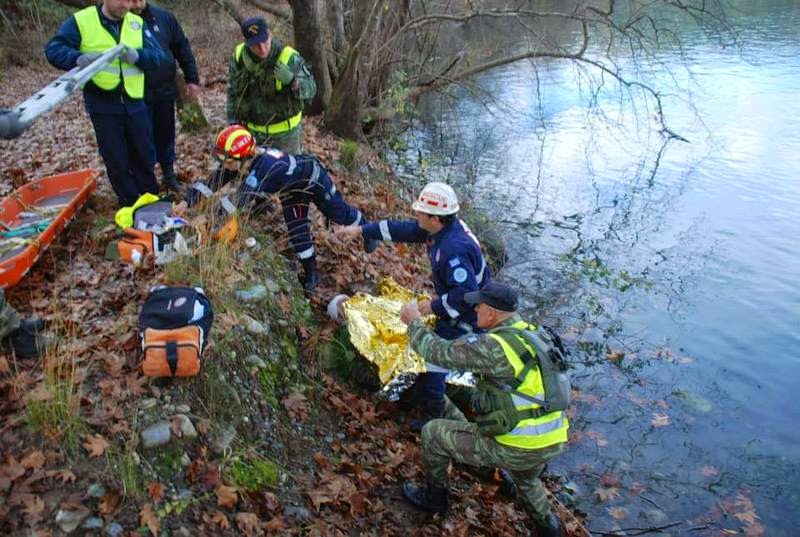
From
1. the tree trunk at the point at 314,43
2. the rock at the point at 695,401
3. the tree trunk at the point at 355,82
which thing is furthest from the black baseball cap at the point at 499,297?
the tree trunk at the point at 314,43

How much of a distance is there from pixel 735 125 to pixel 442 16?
8908mm

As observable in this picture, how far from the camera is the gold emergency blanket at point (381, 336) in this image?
544 centimetres

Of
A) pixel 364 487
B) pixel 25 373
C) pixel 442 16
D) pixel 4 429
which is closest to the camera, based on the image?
pixel 4 429

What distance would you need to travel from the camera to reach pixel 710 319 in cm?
917

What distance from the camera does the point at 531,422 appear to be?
4.08 metres

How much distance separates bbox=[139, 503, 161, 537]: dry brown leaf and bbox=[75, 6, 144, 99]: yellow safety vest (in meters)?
3.71

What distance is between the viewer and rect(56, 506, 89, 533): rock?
3.13 m

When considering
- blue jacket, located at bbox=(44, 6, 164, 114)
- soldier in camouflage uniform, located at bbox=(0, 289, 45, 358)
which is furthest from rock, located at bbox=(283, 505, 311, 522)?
blue jacket, located at bbox=(44, 6, 164, 114)

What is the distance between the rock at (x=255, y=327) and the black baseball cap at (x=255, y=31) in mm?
2882

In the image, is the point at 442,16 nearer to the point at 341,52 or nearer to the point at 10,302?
the point at 341,52

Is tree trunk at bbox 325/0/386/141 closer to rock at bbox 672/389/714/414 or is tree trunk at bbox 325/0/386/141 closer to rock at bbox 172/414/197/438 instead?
rock at bbox 672/389/714/414

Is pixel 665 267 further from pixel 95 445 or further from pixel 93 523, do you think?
pixel 93 523

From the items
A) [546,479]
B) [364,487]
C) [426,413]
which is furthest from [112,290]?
[546,479]

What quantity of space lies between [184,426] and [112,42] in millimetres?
3490
